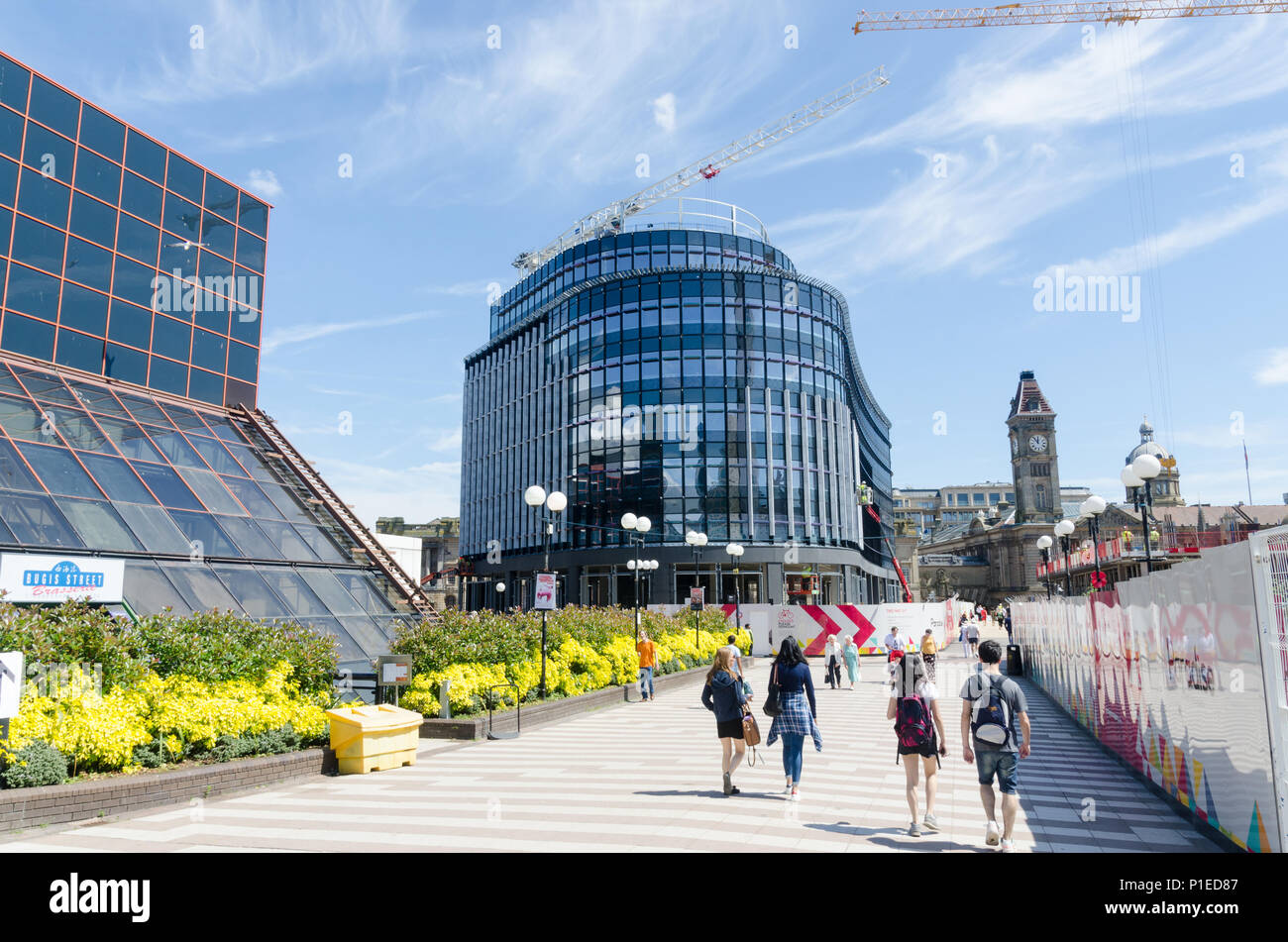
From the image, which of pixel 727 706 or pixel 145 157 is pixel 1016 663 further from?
pixel 145 157

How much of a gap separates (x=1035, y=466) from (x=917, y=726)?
148 m

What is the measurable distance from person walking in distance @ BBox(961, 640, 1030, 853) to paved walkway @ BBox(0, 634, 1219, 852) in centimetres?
44

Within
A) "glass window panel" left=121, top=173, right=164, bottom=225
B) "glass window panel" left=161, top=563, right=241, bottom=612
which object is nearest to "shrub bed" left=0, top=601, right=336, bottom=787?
"glass window panel" left=161, top=563, right=241, bottom=612

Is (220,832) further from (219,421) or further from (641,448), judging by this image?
(641,448)

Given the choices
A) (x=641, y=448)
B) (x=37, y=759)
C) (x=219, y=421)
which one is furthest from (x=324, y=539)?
(x=641, y=448)

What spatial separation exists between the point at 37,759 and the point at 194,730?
1905mm

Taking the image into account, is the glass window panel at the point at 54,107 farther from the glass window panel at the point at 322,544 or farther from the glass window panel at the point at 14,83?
the glass window panel at the point at 322,544

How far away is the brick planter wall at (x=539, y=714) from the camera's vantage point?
576 inches

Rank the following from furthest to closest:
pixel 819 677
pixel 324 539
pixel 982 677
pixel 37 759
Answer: pixel 819 677 < pixel 324 539 < pixel 37 759 < pixel 982 677

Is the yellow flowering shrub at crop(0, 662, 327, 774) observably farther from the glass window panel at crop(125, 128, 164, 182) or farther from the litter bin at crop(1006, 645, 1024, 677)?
the glass window panel at crop(125, 128, 164, 182)

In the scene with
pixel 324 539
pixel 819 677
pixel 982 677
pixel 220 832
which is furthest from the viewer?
pixel 819 677

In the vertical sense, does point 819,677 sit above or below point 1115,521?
below

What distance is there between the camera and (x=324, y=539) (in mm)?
22094

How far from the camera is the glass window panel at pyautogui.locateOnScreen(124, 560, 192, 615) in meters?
15.1
